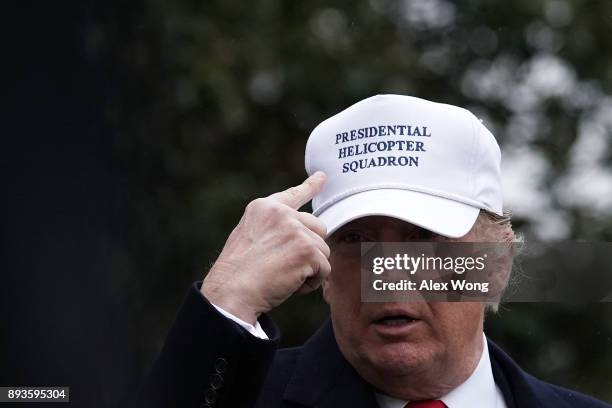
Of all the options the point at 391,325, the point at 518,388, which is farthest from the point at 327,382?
the point at 518,388

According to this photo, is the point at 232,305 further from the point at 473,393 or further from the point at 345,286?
the point at 473,393

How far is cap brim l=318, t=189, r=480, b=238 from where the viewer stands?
1713mm

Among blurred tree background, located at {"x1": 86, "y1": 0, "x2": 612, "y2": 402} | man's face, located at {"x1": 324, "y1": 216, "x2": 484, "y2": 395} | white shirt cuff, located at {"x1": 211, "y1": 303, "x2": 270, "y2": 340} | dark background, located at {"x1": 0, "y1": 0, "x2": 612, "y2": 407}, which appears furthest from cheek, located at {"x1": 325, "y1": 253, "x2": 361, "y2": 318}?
blurred tree background, located at {"x1": 86, "y1": 0, "x2": 612, "y2": 402}

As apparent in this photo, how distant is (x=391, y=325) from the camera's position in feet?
5.77

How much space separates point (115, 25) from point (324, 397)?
1143 millimetres

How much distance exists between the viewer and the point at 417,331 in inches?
69.1

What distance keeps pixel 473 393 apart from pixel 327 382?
282mm

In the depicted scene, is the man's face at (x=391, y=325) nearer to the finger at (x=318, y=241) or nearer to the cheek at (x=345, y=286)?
the cheek at (x=345, y=286)

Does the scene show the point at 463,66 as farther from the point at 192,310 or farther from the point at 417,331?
the point at 192,310

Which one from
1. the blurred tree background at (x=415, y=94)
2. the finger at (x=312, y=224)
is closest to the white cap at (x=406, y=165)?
the finger at (x=312, y=224)

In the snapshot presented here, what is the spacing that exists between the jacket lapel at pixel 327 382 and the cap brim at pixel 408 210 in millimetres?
274

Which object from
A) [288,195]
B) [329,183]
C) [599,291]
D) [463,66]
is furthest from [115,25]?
[463,66]

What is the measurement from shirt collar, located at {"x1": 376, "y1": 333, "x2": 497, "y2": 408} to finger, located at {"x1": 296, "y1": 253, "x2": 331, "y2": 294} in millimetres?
437

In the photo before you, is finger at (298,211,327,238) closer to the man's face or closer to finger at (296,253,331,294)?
finger at (296,253,331,294)
